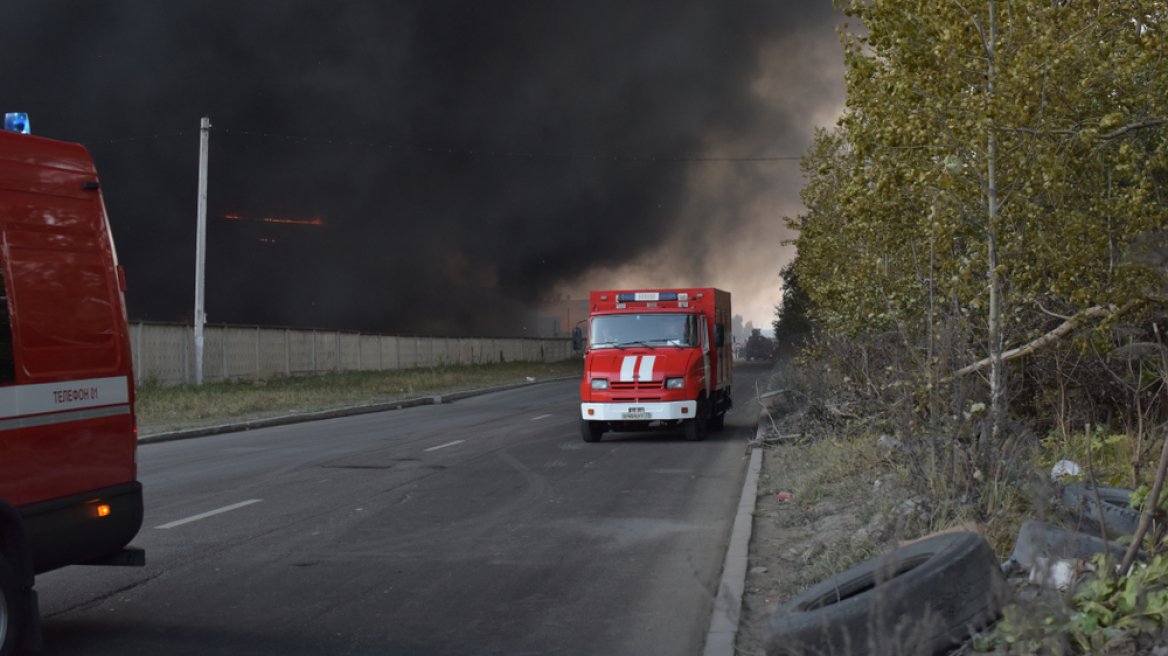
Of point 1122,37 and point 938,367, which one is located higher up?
point 1122,37

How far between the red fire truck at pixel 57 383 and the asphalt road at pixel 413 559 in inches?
27.7

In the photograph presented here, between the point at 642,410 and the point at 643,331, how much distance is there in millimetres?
1674

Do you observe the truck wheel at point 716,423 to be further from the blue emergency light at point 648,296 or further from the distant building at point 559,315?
the distant building at point 559,315

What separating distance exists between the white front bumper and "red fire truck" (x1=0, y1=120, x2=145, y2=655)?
34.9 ft

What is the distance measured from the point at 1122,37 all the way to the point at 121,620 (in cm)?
848

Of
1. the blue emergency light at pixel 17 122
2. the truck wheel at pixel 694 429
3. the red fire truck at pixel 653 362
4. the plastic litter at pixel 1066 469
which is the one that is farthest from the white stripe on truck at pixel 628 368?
the blue emergency light at pixel 17 122

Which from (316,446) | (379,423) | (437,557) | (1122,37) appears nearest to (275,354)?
(379,423)

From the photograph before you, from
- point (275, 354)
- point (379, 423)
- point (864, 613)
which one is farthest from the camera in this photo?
point (275, 354)

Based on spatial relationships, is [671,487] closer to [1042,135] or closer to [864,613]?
[1042,135]

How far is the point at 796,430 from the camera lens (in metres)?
14.2

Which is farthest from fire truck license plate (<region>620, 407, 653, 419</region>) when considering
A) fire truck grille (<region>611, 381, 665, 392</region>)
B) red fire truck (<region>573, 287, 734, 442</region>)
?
fire truck grille (<region>611, 381, 665, 392</region>)

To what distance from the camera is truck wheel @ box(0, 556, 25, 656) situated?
4312 millimetres

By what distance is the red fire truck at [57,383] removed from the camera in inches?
180

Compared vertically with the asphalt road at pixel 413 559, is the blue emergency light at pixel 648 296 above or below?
above
